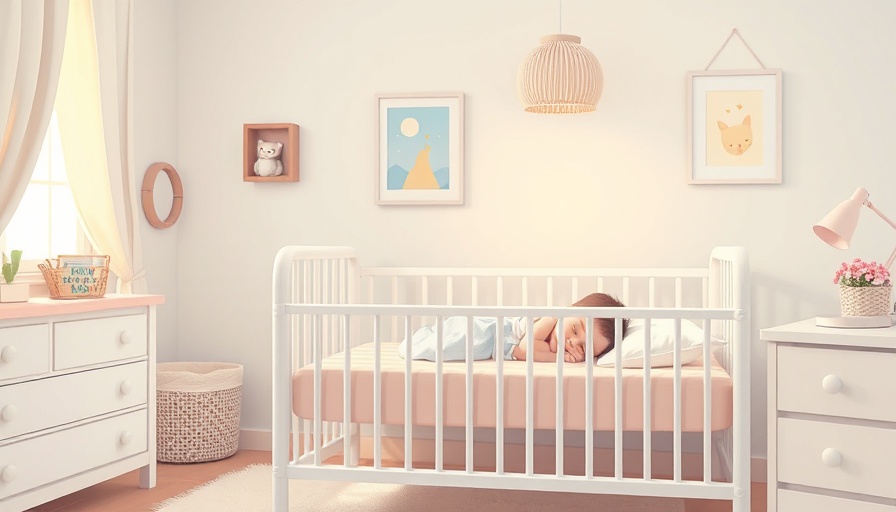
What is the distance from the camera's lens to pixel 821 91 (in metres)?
3.11

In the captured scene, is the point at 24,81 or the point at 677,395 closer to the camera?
the point at 677,395

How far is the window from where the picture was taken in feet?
9.53

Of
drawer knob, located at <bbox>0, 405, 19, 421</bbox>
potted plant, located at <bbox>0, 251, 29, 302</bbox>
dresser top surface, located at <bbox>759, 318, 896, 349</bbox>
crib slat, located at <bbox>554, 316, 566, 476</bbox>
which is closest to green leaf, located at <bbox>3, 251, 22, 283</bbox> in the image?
potted plant, located at <bbox>0, 251, 29, 302</bbox>

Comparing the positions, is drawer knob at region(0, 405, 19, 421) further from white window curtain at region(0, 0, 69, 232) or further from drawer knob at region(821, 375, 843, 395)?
drawer knob at region(821, 375, 843, 395)

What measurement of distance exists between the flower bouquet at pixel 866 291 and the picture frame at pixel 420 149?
1493mm

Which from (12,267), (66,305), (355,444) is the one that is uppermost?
(12,267)

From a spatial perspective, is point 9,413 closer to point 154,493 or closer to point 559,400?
point 154,493

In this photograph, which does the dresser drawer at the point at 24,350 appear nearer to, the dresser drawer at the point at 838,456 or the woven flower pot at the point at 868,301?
the dresser drawer at the point at 838,456

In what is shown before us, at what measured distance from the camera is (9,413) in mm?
2367

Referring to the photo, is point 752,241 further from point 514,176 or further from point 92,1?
point 92,1

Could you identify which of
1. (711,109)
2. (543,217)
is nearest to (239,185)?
(543,217)

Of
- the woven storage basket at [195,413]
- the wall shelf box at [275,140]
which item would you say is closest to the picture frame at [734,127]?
the wall shelf box at [275,140]

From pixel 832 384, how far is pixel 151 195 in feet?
8.05

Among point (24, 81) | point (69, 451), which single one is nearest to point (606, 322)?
point (69, 451)
